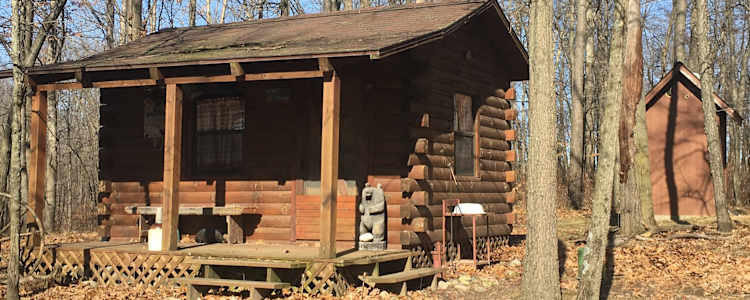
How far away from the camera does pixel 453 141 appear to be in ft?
44.0

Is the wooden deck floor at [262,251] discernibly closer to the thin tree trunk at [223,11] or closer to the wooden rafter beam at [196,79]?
the wooden rafter beam at [196,79]

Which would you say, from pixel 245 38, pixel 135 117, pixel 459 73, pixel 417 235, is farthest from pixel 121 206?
pixel 459 73

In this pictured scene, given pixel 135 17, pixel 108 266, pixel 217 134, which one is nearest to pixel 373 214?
pixel 217 134

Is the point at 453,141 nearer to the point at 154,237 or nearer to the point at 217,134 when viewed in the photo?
the point at 217,134

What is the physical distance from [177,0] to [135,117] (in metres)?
13.7

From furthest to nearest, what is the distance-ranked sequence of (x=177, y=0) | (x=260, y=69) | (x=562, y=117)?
(x=562, y=117)
(x=177, y=0)
(x=260, y=69)

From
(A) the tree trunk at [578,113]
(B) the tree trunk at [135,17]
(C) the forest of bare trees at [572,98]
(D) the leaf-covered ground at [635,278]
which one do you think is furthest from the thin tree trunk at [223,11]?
(D) the leaf-covered ground at [635,278]

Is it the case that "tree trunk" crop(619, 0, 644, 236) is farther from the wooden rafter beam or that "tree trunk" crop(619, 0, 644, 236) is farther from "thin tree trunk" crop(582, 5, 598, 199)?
"thin tree trunk" crop(582, 5, 598, 199)

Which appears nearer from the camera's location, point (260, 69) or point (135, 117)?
point (260, 69)

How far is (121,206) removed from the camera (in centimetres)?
1448

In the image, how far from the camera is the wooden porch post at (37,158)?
493 inches

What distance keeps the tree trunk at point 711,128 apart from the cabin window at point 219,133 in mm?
9504

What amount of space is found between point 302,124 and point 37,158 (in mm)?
4565

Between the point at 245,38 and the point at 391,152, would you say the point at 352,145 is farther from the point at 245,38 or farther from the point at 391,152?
the point at 245,38
